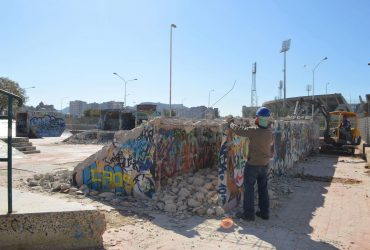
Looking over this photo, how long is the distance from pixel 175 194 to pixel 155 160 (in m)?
0.81

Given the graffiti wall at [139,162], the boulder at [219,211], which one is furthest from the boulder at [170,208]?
the graffiti wall at [139,162]

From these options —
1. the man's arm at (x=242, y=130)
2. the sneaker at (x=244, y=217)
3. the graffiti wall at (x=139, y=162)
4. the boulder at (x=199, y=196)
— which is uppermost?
the man's arm at (x=242, y=130)

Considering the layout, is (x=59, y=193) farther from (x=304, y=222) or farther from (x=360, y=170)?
(x=360, y=170)

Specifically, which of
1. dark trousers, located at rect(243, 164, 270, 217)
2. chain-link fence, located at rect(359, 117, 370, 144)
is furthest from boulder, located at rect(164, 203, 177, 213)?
chain-link fence, located at rect(359, 117, 370, 144)

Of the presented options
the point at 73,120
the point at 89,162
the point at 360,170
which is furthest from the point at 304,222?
the point at 73,120

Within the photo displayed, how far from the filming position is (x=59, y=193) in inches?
329

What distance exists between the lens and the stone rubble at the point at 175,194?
7098 mm

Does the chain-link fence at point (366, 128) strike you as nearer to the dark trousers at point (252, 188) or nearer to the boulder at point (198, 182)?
the boulder at point (198, 182)

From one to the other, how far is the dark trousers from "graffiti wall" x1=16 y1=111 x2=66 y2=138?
30700 mm

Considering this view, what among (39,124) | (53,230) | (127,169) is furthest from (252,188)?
(39,124)

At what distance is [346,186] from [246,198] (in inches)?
226

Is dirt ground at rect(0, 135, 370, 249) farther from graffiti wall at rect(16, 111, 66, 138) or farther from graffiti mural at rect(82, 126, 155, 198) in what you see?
graffiti wall at rect(16, 111, 66, 138)

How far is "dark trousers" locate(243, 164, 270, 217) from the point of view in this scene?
6.79 metres

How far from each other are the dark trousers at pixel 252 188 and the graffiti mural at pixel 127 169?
80.5 inches
